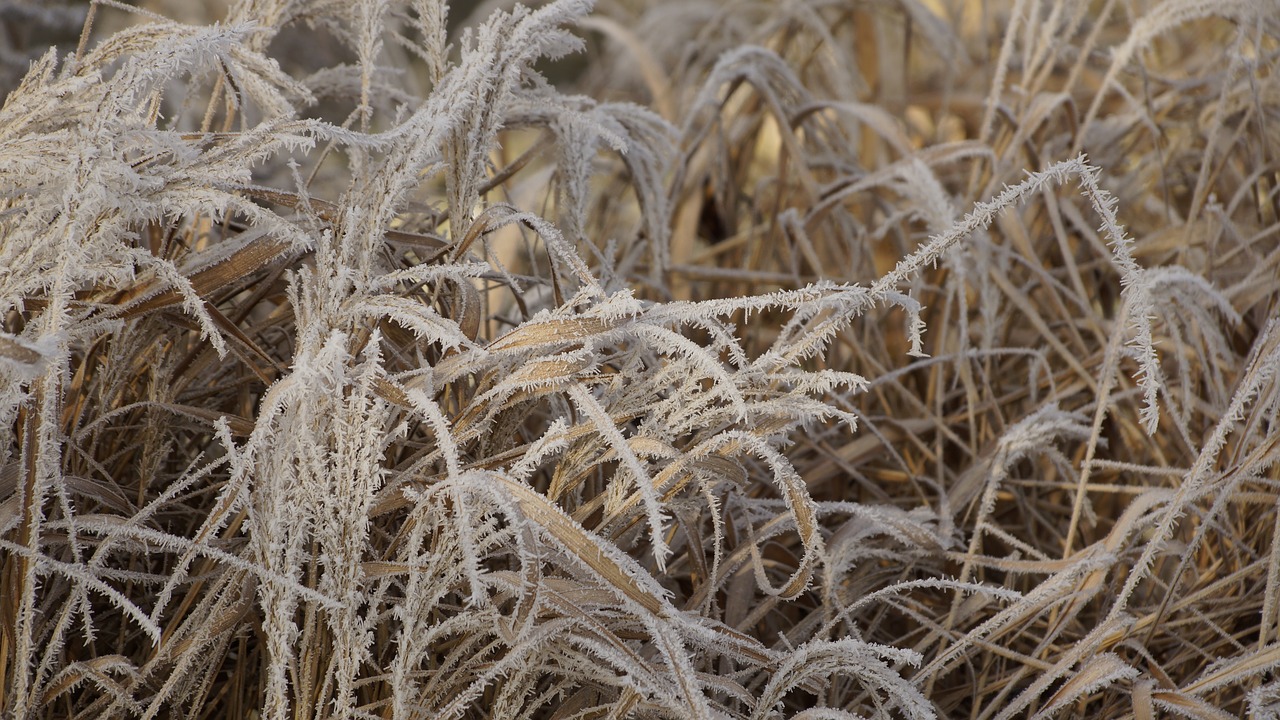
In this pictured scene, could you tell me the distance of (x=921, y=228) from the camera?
1.44 m

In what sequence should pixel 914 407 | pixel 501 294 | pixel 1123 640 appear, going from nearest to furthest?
1. pixel 1123 640
2. pixel 914 407
3. pixel 501 294

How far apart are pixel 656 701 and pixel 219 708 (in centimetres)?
35

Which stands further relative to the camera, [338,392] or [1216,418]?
[1216,418]

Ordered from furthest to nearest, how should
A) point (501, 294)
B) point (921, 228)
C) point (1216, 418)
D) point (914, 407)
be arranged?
point (921, 228) < point (501, 294) < point (914, 407) < point (1216, 418)

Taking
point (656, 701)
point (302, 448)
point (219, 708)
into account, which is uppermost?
Answer: point (302, 448)

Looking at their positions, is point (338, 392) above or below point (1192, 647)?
above

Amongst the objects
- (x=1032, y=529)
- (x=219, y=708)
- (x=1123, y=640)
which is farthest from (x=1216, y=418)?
(x=219, y=708)

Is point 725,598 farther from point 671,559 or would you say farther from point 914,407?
point 914,407

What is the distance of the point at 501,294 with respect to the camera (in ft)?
3.92

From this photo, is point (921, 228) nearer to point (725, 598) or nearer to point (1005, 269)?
point (1005, 269)

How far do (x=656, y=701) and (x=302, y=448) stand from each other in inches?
10.2

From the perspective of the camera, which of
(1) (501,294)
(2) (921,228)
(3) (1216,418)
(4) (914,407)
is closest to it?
(3) (1216,418)

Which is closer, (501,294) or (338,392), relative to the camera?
(338,392)

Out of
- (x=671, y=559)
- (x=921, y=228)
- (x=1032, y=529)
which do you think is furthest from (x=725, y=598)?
(x=921, y=228)
